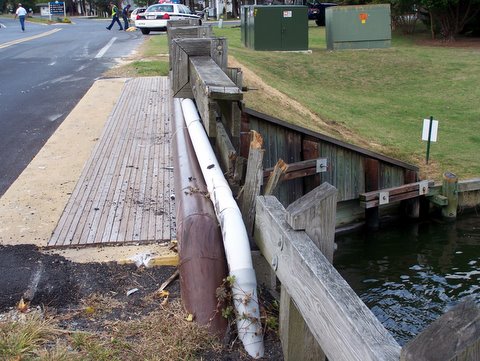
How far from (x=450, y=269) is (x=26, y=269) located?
8330mm

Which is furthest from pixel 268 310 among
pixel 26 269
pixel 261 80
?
pixel 261 80

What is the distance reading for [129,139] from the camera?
9.10m

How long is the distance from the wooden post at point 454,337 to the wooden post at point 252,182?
7.62 feet

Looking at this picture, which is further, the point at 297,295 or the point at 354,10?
the point at 354,10

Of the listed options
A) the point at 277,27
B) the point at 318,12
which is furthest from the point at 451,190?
the point at 318,12

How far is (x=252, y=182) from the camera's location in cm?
437

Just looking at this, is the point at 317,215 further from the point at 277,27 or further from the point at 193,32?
the point at 277,27

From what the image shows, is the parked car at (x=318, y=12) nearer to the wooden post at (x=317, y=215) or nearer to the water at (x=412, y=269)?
the water at (x=412, y=269)

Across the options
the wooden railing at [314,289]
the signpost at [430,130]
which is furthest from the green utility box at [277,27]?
the wooden railing at [314,289]

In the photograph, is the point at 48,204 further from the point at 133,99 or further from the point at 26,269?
the point at 133,99

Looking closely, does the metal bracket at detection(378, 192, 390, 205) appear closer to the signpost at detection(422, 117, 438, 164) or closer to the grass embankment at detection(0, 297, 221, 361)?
the signpost at detection(422, 117, 438, 164)

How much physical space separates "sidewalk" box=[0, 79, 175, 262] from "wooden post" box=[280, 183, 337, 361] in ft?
5.51

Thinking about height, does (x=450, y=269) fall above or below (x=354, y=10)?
below

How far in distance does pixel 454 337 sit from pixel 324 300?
2.97ft
